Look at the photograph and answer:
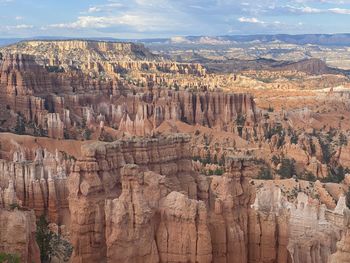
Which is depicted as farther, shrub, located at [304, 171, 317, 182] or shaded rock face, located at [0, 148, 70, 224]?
shrub, located at [304, 171, 317, 182]

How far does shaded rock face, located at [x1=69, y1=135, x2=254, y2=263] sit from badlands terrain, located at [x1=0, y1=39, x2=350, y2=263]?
39 mm

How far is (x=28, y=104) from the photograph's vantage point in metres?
73.6

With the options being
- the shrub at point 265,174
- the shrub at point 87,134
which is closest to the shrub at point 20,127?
the shrub at point 87,134

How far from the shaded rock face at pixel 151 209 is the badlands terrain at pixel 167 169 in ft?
0.13

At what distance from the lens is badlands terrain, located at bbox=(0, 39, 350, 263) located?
1873cm

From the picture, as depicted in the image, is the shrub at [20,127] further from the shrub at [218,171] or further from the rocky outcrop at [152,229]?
the rocky outcrop at [152,229]

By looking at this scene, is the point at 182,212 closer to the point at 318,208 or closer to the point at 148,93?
the point at 318,208

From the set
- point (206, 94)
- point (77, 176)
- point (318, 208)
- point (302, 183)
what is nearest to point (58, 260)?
point (77, 176)

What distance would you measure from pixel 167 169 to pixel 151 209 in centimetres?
447

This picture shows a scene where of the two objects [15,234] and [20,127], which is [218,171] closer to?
[20,127]

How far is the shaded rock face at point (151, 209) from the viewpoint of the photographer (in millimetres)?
18469

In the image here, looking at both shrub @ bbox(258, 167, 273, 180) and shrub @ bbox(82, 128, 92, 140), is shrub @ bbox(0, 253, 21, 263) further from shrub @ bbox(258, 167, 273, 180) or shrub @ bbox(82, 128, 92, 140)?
shrub @ bbox(82, 128, 92, 140)

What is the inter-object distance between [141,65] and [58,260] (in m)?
119

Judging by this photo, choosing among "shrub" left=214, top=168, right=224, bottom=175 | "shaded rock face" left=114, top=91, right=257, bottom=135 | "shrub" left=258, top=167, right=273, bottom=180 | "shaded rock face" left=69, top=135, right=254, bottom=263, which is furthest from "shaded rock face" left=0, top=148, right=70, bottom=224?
"shaded rock face" left=114, top=91, right=257, bottom=135
